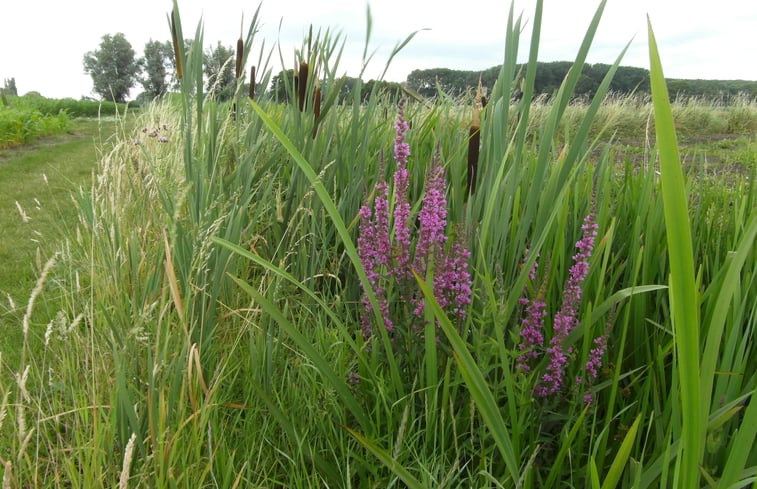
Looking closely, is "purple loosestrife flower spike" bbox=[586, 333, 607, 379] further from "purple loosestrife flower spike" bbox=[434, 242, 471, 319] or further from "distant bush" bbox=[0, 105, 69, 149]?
"distant bush" bbox=[0, 105, 69, 149]

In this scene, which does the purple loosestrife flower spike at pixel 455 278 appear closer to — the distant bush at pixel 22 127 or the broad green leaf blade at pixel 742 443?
the broad green leaf blade at pixel 742 443

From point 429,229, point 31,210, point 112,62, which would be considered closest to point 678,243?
point 429,229

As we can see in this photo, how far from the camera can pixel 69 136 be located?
12.7 m

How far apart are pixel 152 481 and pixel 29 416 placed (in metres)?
0.58

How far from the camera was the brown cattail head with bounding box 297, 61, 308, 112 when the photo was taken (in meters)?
1.86

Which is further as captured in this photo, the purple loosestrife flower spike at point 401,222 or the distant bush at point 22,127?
the distant bush at point 22,127

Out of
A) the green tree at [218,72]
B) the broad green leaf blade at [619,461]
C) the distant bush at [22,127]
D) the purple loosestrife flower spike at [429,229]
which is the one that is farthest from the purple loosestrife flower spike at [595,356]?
the distant bush at [22,127]

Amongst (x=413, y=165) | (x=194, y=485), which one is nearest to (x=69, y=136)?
(x=413, y=165)

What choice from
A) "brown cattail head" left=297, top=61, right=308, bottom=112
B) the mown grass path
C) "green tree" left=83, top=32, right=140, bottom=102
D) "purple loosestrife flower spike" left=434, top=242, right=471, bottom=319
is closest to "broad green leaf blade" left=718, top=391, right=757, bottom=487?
"purple loosestrife flower spike" left=434, top=242, right=471, bottom=319

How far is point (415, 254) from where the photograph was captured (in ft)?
3.83

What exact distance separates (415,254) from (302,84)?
1.01m

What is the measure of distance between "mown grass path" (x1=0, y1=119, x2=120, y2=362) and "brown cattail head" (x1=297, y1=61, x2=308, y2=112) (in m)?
0.95

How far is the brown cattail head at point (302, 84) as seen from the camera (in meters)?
1.86

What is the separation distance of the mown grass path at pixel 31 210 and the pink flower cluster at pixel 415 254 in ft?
2.45
